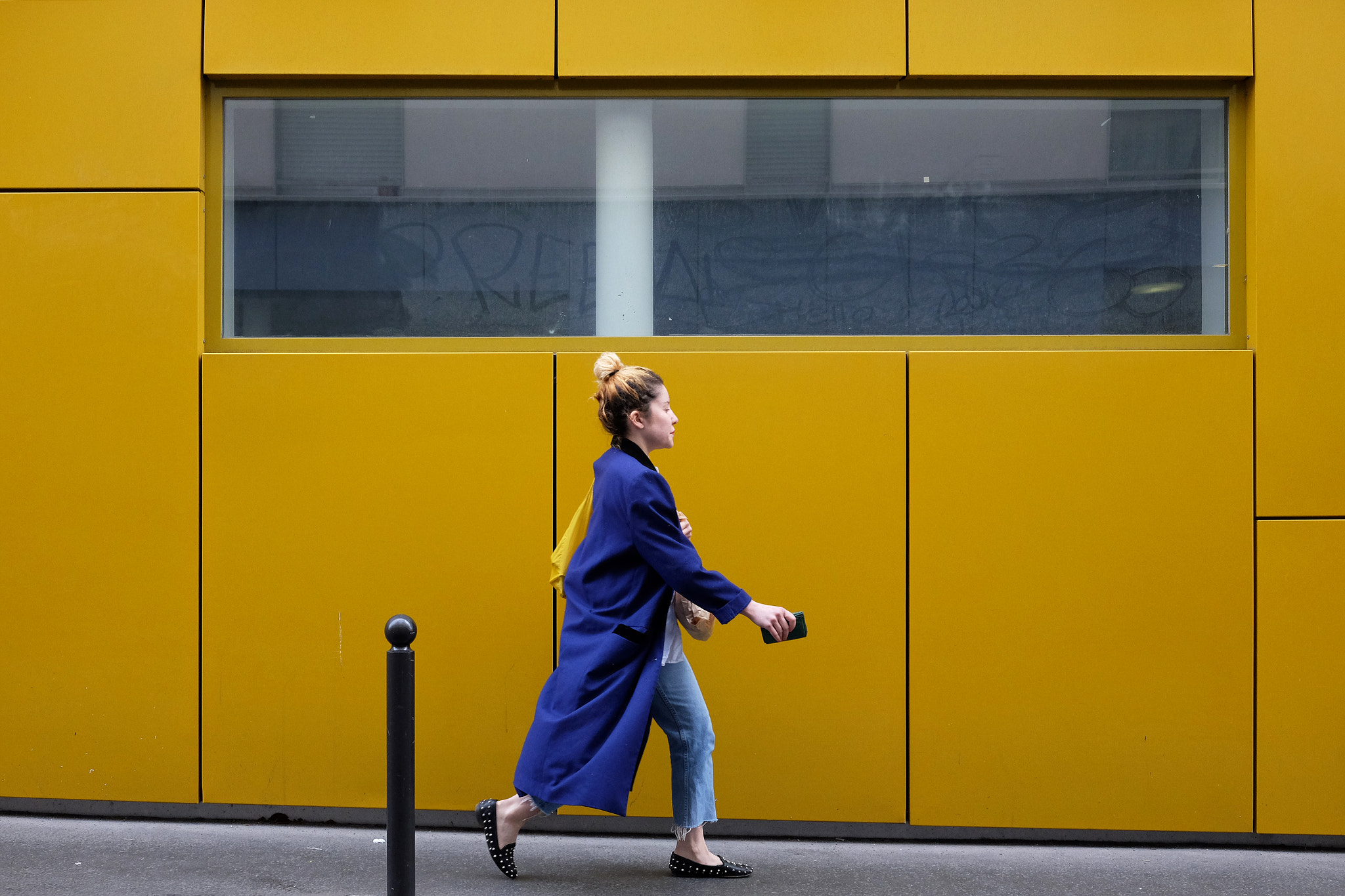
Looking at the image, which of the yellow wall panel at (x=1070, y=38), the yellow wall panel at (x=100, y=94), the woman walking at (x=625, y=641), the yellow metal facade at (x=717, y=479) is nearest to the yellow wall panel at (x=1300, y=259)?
the yellow metal facade at (x=717, y=479)

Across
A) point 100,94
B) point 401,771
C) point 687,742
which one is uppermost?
point 100,94

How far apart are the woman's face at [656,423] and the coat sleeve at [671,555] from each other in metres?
0.19

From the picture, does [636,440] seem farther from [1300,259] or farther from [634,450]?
[1300,259]

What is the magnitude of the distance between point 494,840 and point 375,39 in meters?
3.33

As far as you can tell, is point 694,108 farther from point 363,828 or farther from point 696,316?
point 363,828

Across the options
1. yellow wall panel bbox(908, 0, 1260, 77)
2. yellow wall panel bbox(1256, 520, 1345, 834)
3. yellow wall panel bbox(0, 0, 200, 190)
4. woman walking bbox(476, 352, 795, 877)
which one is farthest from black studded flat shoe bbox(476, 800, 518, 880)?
yellow wall panel bbox(908, 0, 1260, 77)

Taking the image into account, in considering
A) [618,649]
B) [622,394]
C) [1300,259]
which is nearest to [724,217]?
[622,394]

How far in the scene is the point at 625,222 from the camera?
4590 mm

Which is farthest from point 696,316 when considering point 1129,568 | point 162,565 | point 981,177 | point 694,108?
point 162,565

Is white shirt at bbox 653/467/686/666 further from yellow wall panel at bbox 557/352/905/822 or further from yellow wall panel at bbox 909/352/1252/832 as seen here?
yellow wall panel at bbox 909/352/1252/832

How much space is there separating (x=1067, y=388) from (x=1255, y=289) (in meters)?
0.88

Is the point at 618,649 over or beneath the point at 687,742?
over

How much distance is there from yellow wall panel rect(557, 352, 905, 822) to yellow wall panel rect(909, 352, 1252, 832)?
0.14 m

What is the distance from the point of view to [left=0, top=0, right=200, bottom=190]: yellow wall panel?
14.5ft
